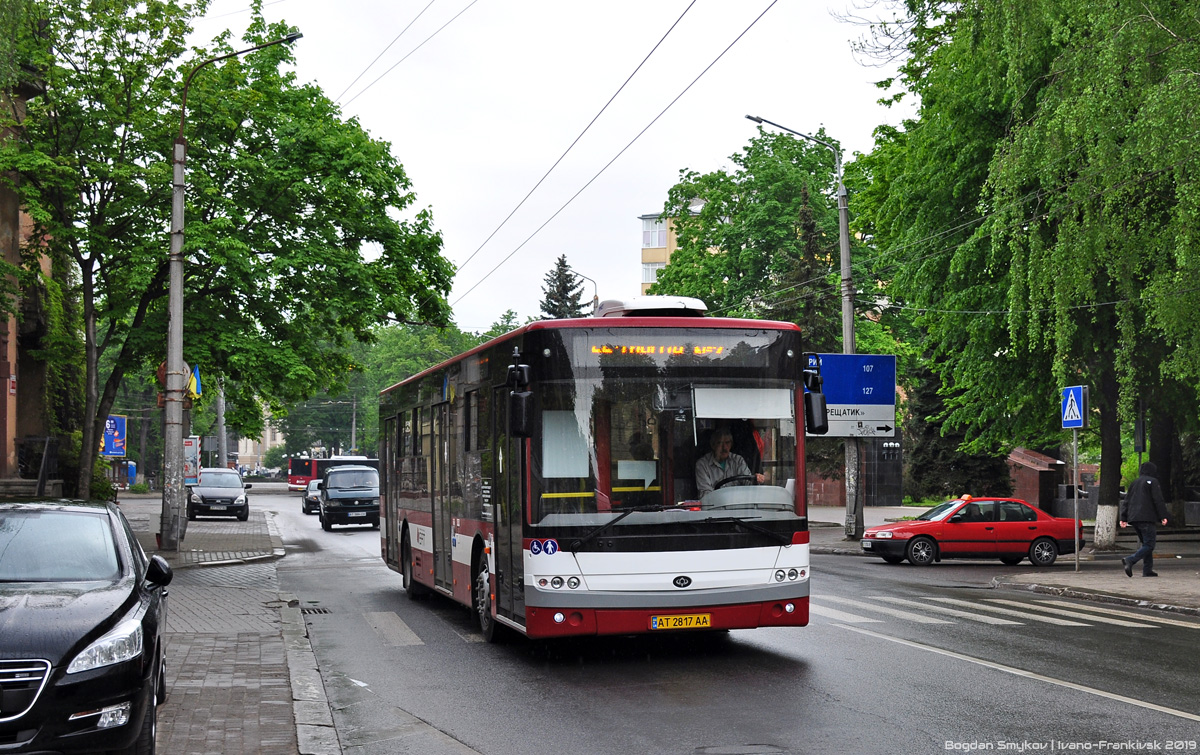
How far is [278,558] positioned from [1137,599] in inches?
657

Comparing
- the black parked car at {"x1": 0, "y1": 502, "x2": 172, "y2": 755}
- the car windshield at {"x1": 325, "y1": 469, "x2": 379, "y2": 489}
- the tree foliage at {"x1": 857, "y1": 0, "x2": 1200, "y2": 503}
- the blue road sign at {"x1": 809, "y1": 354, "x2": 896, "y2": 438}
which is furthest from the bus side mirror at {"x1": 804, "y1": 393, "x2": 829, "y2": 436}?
the car windshield at {"x1": 325, "y1": 469, "x2": 379, "y2": 489}

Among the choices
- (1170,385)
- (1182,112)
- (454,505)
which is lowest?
(454,505)

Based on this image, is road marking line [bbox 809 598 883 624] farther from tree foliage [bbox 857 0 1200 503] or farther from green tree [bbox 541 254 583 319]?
green tree [bbox 541 254 583 319]

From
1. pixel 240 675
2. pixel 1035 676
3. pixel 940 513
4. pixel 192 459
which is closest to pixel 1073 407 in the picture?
pixel 940 513

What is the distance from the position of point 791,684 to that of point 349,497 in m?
30.7

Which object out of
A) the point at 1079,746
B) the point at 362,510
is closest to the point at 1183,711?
the point at 1079,746

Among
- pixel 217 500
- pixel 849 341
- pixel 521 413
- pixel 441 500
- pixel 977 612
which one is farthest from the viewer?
pixel 217 500

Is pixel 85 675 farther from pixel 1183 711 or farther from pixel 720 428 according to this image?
pixel 1183 711

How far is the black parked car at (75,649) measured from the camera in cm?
616

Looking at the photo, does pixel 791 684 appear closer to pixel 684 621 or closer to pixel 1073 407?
pixel 684 621

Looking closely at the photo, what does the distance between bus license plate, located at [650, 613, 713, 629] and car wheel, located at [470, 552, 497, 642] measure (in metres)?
2.26

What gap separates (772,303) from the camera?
157ft

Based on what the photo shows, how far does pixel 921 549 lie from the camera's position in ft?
79.4

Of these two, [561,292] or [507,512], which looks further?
[561,292]
